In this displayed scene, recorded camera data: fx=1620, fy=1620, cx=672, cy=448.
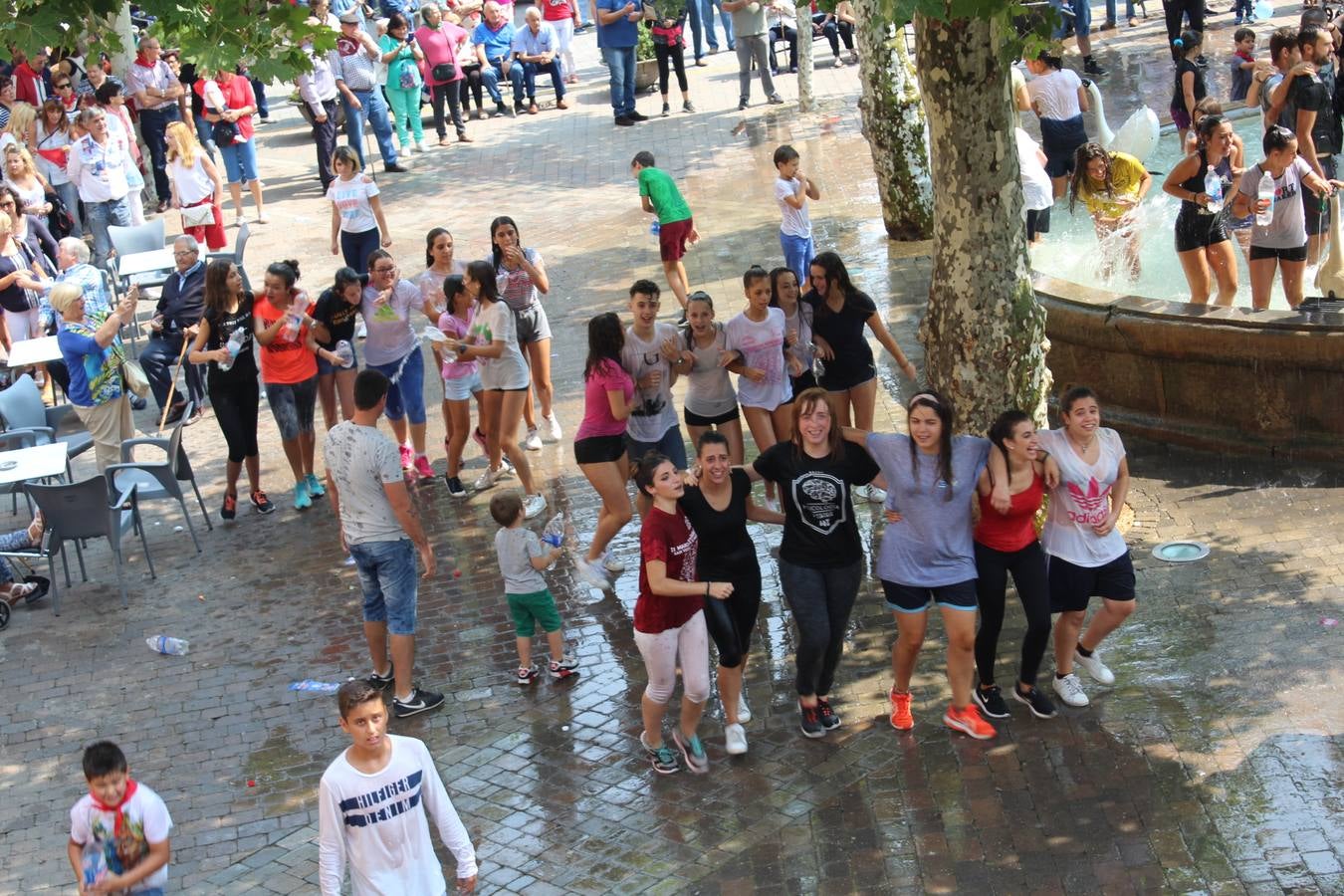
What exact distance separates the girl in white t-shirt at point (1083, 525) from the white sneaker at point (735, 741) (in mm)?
1564

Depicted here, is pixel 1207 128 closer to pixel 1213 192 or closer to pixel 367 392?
pixel 1213 192

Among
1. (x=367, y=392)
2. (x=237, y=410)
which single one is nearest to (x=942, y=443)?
(x=367, y=392)

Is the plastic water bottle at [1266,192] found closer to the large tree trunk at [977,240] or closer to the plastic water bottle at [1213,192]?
the plastic water bottle at [1213,192]

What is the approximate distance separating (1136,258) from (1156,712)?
20.8 feet

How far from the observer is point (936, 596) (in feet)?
24.8

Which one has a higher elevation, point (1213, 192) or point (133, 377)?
point (1213, 192)

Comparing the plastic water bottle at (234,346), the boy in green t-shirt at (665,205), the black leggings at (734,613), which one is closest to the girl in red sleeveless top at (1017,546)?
the black leggings at (734,613)

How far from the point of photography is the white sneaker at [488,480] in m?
11.5

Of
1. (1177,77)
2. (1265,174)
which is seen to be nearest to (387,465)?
(1265,174)

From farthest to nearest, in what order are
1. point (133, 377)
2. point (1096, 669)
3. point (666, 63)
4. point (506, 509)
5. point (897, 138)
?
point (666, 63) < point (897, 138) < point (133, 377) < point (506, 509) < point (1096, 669)

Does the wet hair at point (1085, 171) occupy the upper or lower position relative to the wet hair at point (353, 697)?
upper

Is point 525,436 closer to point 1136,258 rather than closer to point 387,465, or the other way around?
point 387,465

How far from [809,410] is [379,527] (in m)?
2.41

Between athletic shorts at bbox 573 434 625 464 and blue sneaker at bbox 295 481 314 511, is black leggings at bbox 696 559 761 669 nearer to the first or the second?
athletic shorts at bbox 573 434 625 464
